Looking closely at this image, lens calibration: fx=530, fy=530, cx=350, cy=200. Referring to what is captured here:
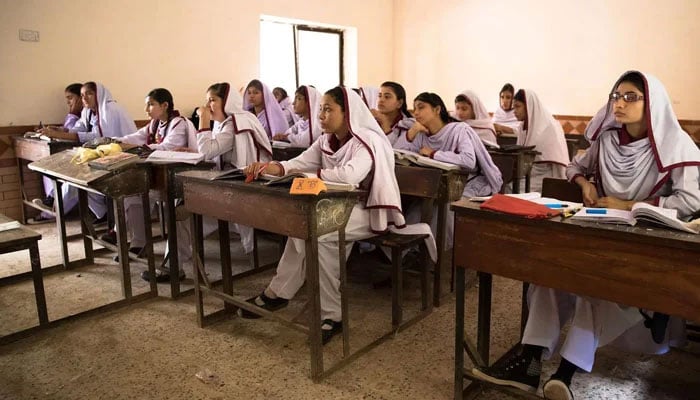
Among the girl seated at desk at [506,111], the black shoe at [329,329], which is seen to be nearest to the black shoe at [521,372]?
the black shoe at [329,329]

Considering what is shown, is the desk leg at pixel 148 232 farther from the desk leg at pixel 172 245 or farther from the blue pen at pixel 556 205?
the blue pen at pixel 556 205

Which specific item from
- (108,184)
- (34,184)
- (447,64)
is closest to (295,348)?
(108,184)

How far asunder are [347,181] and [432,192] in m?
0.70

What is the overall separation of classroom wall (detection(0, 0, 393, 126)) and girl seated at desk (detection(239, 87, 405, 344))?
3964 mm

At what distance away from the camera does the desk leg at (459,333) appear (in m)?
2.16

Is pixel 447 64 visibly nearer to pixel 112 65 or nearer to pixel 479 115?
pixel 479 115

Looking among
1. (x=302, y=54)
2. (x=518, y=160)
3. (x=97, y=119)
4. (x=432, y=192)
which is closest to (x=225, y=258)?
(x=432, y=192)

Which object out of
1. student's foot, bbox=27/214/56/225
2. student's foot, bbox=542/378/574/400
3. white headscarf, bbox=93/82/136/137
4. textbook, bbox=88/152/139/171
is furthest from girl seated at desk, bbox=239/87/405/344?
student's foot, bbox=27/214/56/225

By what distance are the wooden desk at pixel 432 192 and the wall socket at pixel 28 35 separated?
4.38 m

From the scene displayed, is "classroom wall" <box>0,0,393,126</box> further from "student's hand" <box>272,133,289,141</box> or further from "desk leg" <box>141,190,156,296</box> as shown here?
"desk leg" <box>141,190,156,296</box>

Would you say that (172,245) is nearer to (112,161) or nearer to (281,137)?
(112,161)

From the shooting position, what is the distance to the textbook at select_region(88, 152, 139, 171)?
3.24 meters

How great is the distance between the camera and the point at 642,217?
173 cm

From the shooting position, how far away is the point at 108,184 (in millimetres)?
3188
